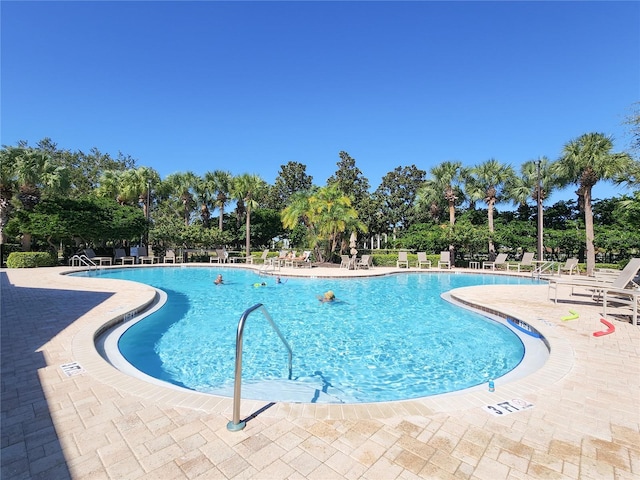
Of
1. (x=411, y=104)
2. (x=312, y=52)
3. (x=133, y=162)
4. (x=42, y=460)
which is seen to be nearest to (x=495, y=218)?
(x=411, y=104)

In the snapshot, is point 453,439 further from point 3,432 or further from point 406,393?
point 3,432

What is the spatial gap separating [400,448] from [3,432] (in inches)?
126

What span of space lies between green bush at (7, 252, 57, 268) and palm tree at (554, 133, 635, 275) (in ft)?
102

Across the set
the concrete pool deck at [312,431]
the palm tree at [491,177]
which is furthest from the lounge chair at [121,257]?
the palm tree at [491,177]

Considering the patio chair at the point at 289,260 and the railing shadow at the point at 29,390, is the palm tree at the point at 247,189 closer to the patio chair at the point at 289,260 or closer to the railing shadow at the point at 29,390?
the patio chair at the point at 289,260

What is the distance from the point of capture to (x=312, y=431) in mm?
2631

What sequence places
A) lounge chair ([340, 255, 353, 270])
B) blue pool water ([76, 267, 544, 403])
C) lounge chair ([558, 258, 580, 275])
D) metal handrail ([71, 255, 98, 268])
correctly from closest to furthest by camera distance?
blue pool water ([76, 267, 544, 403])
lounge chair ([558, 258, 580, 275])
metal handrail ([71, 255, 98, 268])
lounge chair ([340, 255, 353, 270])

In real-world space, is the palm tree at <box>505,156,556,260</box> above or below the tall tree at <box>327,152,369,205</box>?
below

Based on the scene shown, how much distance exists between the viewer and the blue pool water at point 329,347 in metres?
4.83

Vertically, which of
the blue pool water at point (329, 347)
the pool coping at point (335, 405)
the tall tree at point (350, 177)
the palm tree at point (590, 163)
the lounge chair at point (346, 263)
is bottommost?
the blue pool water at point (329, 347)

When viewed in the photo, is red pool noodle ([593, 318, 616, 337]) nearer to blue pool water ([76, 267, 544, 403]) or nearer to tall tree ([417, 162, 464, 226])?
blue pool water ([76, 267, 544, 403])

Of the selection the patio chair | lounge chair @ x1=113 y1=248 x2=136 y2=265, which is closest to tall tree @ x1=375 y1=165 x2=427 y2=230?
the patio chair

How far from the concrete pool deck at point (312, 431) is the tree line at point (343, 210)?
1333 cm

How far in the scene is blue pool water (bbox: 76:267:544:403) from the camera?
4.83 m
